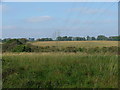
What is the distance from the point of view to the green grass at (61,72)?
20.9ft

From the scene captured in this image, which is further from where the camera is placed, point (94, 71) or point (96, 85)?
point (94, 71)

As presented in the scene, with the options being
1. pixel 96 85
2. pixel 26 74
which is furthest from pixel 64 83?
pixel 26 74

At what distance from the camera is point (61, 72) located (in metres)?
7.40

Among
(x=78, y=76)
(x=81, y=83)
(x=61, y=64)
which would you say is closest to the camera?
(x=81, y=83)

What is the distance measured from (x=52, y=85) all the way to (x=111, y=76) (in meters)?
1.81

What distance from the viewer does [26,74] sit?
7242mm

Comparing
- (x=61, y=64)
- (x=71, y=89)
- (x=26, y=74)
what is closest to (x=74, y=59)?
(x=61, y=64)

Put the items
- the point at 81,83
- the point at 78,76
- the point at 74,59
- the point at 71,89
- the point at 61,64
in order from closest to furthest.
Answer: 1. the point at 71,89
2. the point at 81,83
3. the point at 78,76
4. the point at 61,64
5. the point at 74,59

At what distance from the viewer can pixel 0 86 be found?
20.5 feet

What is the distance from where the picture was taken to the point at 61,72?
740 centimetres

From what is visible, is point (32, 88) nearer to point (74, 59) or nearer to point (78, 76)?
point (78, 76)

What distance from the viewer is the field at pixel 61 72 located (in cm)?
638

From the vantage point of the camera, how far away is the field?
638 cm

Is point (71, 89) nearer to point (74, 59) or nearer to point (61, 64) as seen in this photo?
point (61, 64)
